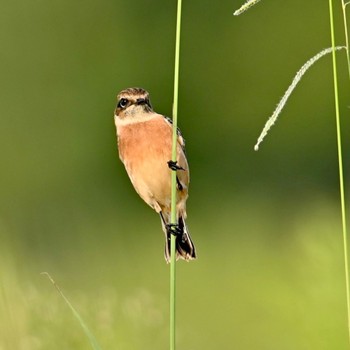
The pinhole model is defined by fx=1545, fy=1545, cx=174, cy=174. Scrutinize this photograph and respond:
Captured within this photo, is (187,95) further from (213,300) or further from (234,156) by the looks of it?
(213,300)

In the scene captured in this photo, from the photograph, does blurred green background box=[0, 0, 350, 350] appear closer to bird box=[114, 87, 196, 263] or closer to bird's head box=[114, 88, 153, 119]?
bird box=[114, 87, 196, 263]

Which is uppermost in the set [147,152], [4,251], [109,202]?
[147,152]

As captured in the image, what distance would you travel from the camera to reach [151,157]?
5.79 m

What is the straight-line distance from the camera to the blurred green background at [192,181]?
6.85 metres

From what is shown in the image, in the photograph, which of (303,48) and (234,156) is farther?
(303,48)

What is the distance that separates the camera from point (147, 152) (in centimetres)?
580

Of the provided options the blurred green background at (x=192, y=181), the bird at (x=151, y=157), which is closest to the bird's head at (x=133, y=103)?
the bird at (x=151, y=157)

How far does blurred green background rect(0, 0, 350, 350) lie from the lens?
22.5 feet

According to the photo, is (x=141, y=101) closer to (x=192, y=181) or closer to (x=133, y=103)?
(x=133, y=103)

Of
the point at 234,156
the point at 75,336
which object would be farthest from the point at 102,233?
the point at 75,336

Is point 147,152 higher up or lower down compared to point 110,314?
higher up

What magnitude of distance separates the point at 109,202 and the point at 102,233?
2944 millimetres

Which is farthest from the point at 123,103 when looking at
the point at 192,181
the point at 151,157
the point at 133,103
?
the point at 192,181

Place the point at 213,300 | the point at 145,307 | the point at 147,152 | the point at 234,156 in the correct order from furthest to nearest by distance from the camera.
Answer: the point at 234,156, the point at 213,300, the point at 145,307, the point at 147,152
